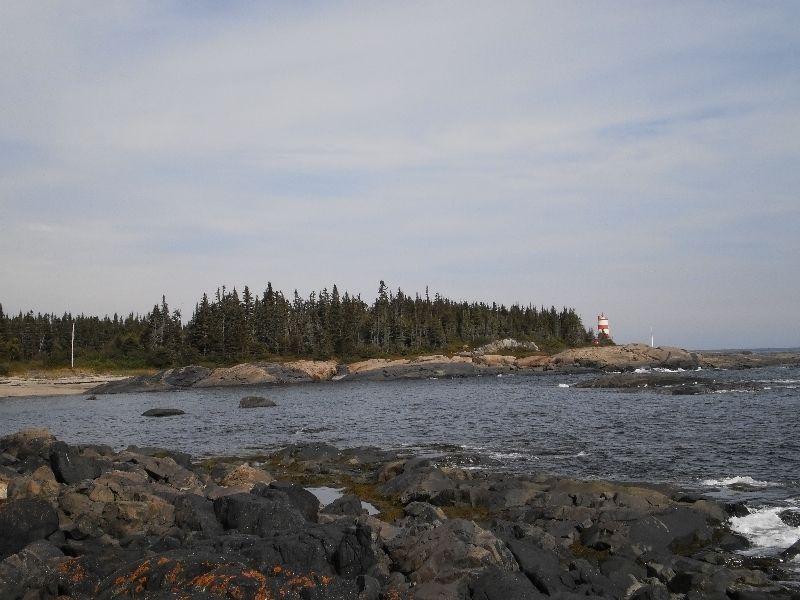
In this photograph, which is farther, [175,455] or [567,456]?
[567,456]

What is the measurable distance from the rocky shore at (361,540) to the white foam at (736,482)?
3.14 m

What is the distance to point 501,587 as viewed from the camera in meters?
12.4

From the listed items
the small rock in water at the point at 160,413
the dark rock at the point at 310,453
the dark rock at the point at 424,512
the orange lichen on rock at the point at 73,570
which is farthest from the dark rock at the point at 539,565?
the small rock in water at the point at 160,413

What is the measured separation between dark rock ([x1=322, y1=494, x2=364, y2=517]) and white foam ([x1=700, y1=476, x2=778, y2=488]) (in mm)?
13423

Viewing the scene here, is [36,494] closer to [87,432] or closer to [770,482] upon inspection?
[770,482]

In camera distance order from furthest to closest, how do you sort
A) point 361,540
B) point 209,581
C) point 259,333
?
point 259,333
point 361,540
point 209,581

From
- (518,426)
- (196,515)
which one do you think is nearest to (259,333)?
(518,426)

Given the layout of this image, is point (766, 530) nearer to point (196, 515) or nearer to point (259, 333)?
point (196, 515)

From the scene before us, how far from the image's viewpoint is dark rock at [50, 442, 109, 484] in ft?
71.9

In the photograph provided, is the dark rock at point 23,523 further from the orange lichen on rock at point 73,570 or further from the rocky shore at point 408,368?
the rocky shore at point 408,368

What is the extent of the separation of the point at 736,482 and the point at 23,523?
2335cm

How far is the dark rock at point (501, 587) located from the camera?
12.2 m

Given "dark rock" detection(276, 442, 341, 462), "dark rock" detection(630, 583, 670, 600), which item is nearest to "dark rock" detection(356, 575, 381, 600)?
"dark rock" detection(630, 583, 670, 600)

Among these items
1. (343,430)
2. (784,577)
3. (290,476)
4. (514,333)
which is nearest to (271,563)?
(784,577)
